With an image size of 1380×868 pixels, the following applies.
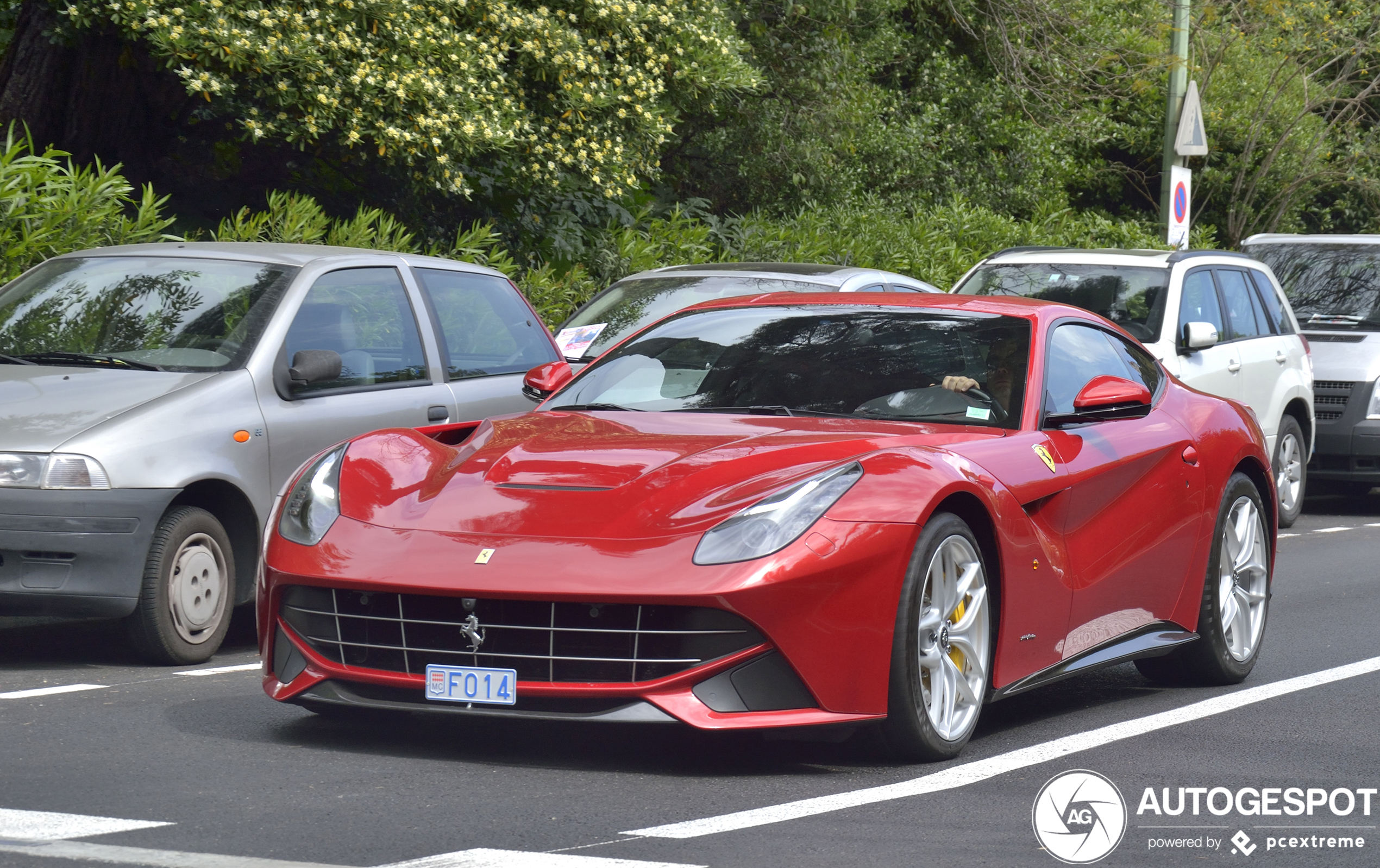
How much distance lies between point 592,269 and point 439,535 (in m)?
11.5

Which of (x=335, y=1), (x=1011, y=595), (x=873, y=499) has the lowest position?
(x=1011, y=595)

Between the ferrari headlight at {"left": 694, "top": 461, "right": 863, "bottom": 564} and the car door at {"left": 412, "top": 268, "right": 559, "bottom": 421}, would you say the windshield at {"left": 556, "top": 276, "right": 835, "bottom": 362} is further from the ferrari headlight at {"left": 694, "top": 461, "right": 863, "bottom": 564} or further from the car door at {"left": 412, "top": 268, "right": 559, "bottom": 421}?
the ferrari headlight at {"left": 694, "top": 461, "right": 863, "bottom": 564}

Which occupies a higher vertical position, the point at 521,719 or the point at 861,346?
the point at 861,346

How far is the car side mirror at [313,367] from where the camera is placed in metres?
7.58

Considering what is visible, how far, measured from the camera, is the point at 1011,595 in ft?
18.3

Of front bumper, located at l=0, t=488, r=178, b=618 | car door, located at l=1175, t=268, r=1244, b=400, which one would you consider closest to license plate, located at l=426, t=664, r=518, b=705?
front bumper, located at l=0, t=488, r=178, b=618

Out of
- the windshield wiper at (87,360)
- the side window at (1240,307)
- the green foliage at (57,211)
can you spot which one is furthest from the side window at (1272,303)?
the windshield wiper at (87,360)

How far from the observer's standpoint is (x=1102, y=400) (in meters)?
6.04

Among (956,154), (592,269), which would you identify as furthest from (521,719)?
(956,154)

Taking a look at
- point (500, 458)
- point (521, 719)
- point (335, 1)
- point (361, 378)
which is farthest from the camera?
point (335, 1)

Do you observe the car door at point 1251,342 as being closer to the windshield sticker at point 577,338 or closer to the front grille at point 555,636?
the windshield sticker at point 577,338

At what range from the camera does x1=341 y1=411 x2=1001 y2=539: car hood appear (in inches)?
200

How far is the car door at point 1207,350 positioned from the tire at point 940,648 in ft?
22.5

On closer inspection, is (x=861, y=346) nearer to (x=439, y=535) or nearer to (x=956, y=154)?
(x=439, y=535)
